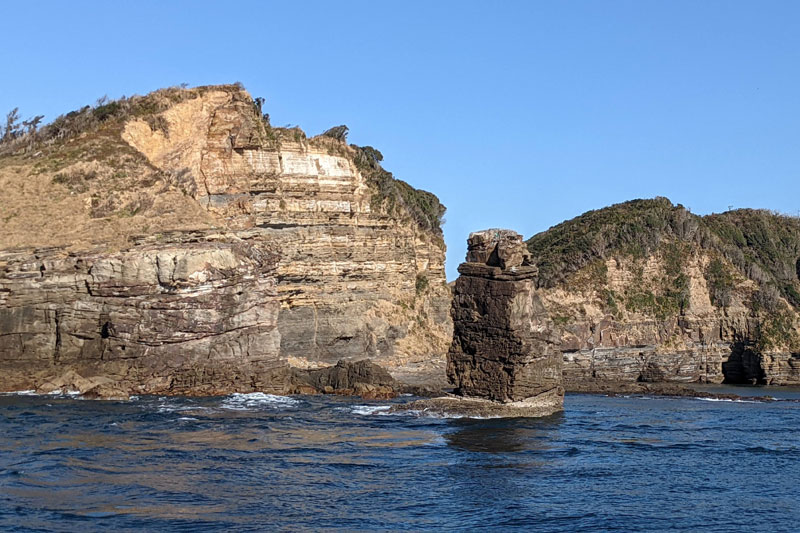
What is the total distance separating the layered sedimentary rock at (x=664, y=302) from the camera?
73.3 metres

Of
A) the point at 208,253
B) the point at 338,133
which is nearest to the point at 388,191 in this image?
the point at 338,133

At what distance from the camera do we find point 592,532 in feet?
69.3

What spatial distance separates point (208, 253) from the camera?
160ft

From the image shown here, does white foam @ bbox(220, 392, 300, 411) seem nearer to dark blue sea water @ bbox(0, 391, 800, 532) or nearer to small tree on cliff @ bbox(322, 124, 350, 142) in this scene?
dark blue sea water @ bbox(0, 391, 800, 532)

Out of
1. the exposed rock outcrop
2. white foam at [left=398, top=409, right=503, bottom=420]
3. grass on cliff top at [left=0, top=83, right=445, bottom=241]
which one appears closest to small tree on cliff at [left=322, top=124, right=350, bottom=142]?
grass on cliff top at [left=0, top=83, right=445, bottom=241]

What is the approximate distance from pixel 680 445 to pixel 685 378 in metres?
41.7

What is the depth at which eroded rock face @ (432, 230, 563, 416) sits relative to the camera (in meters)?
38.1

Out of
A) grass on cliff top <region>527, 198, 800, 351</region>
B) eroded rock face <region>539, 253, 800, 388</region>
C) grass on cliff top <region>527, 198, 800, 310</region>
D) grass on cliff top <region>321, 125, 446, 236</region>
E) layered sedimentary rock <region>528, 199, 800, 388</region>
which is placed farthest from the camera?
grass on cliff top <region>527, 198, 800, 310</region>

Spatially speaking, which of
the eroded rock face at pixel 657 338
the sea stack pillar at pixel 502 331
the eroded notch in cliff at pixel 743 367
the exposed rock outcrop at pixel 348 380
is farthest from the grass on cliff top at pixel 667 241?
the sea stack pillar at pixel 502 331

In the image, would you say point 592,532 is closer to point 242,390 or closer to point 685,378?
point 242,390

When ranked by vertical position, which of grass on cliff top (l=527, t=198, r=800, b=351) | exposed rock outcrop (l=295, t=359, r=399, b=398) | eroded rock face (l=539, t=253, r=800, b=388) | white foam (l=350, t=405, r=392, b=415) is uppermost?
grass on cliff top (l=527, t=198, r=800, b=351)

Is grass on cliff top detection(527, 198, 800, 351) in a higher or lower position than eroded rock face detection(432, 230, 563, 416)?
higher

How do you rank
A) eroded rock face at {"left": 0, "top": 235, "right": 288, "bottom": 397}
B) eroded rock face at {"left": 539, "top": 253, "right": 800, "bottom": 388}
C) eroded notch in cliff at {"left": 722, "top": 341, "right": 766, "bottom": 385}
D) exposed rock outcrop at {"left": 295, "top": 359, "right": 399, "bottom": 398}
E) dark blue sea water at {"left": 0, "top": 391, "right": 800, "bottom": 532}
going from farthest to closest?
eroded notch in cliff at {"left": 722, "top": 341, "right": 766, "bottom": 385}
eroded rock face at {"left": 539, "top": 253, "right": 800, "bottom": 388}
exposed rock outcrop at {"left": 295, "top": 359, "right": 399, "bottom": 398}
eroded rock face at {"left": 0, "top": 235, "right": 288, "bottom": 397}
dark blue sea water at {"left": 0, "top": 391, "right": 800, "bottom": 532}

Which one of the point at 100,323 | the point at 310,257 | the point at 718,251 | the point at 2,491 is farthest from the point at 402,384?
the point at 718,251
